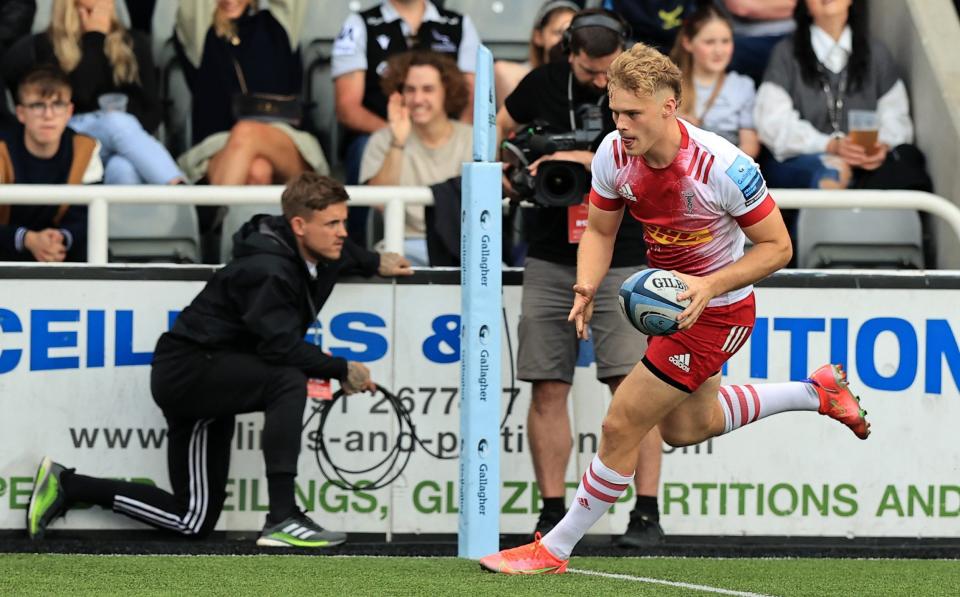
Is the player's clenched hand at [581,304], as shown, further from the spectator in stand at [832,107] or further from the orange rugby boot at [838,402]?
the spectator in stand at [832,107]

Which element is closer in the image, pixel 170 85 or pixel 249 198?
pixel 249 198

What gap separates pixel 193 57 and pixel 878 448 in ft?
15.4

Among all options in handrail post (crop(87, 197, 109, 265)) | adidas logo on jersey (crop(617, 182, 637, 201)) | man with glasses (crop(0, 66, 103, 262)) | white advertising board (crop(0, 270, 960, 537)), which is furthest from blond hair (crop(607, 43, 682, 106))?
man with glasses (crop(0, 66, 103, 262))

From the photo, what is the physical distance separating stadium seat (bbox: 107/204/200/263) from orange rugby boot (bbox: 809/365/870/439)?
367cm

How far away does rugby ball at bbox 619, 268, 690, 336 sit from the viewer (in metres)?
6.09

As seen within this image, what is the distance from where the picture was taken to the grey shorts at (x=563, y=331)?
8.07m

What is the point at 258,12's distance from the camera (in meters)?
10.6

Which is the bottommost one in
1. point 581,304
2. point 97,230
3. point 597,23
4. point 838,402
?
point 838,402

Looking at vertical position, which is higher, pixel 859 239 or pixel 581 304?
pixel 859 239

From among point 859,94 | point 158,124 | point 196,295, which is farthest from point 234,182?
point 859,94

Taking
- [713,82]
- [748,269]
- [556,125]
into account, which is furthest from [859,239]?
[748,269]

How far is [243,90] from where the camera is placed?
10430 millimetres

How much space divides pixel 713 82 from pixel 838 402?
11.7 feet

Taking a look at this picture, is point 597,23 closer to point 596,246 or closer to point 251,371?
point 596,246
